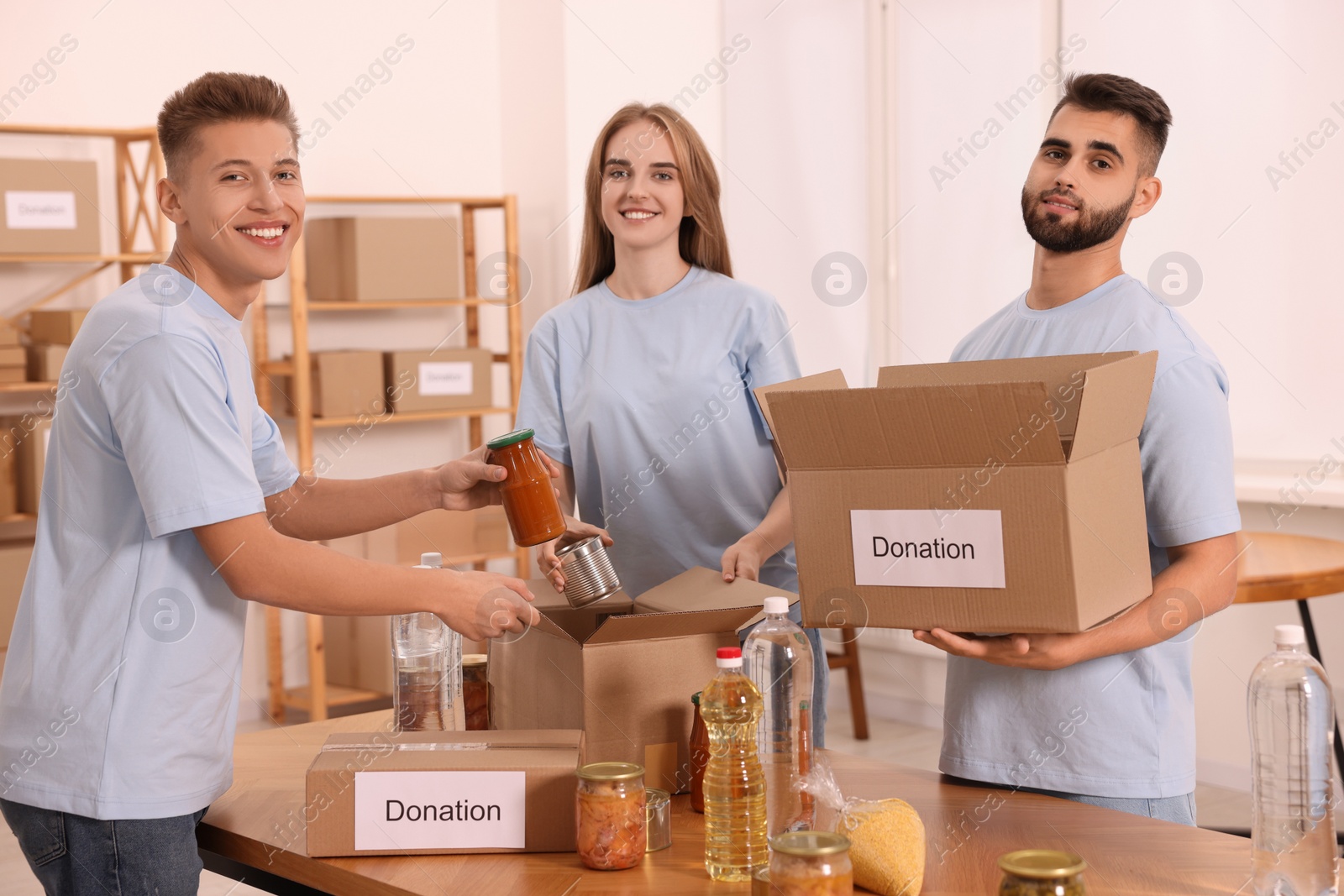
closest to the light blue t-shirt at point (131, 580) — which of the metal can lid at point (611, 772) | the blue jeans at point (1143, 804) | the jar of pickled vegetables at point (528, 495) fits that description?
the jar of pickled vegetables at point (528, 495)

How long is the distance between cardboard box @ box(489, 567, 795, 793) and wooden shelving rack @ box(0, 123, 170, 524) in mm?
2895

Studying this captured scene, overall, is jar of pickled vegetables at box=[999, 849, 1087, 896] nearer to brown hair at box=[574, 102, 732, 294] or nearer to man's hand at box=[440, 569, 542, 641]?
man's hand at box=[440, 569, 542, 641]

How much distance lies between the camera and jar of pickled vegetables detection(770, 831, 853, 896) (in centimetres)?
108

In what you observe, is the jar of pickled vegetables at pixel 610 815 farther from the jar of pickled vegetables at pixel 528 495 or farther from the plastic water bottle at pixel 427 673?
the plastic water bottle at pixel 427 673

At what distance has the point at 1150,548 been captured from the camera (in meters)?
1.57

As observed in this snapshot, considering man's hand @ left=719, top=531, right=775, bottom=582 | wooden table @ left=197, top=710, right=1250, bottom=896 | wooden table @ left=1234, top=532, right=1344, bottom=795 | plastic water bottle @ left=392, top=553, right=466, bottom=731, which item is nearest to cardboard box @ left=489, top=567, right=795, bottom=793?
wooden table @ left=197, top=710, right=1250, bottom=896

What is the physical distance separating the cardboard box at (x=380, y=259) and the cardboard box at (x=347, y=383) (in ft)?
0.70

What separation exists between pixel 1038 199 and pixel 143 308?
1.12 meters

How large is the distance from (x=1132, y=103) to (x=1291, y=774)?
866 millimetres

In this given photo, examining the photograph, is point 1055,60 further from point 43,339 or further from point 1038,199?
point 43,339

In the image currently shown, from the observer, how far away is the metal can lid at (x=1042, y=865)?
3.25 ft

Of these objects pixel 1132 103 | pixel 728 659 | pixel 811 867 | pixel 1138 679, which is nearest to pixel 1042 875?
pixel 811 867

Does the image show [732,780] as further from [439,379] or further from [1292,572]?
[439,379]

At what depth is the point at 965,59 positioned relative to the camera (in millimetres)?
4250
